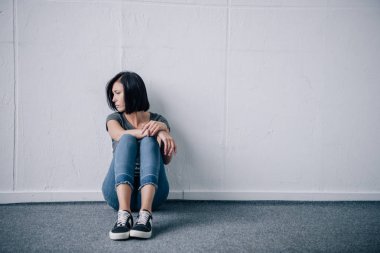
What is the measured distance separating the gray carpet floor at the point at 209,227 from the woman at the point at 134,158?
0.12 meters

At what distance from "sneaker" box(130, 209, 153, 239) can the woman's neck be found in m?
0.68

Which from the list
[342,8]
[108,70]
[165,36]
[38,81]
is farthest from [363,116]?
[38,81]

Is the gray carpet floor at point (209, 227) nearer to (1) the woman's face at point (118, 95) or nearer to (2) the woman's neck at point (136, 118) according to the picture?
(2) the woman's neck at point (136, 118)

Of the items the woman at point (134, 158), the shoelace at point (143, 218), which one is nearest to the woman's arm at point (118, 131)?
the woman at point (134, 158)

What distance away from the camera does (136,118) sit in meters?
2.09

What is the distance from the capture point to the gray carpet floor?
152cm

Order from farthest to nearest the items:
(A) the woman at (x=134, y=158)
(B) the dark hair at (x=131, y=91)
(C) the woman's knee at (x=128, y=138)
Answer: (B) the dark hair at (x=131, y=91) → (C) the woman's knee at (x=128, y=138) → (A) the woman at (x=134, y=158)

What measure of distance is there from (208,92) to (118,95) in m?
0.70

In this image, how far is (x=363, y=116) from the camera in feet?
7.71

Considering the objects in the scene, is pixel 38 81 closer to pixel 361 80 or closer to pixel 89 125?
pixel 89 125

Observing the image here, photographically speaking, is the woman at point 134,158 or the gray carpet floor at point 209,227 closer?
the gray carpet floor at point 209,227

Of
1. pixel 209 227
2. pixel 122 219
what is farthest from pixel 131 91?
pixel 209 227

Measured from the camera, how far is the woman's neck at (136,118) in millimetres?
2076

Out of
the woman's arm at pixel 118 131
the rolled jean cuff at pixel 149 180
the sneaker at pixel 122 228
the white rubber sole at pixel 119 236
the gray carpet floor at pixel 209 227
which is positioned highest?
the woman's arm at pixel 118 131
